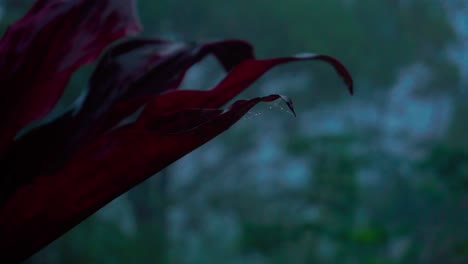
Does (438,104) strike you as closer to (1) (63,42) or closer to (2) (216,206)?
(2) (216,206)

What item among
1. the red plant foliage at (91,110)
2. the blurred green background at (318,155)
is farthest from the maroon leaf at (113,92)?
the blurred green background at (318,155)

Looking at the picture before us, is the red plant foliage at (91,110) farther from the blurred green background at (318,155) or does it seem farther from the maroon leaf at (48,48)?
the blurred green background at (318,155)

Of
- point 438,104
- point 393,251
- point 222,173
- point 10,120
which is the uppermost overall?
point 10,120

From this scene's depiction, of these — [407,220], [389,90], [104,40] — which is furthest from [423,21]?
[104,40]

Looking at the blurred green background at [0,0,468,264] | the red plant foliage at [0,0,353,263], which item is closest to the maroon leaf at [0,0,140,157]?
the red plant foliage at [0,0,353,263]

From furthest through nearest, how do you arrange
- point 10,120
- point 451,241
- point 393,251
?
point 393,251 → point 451,241 → point 10,120

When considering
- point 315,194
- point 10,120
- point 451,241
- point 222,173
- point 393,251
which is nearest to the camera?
point 10,120
